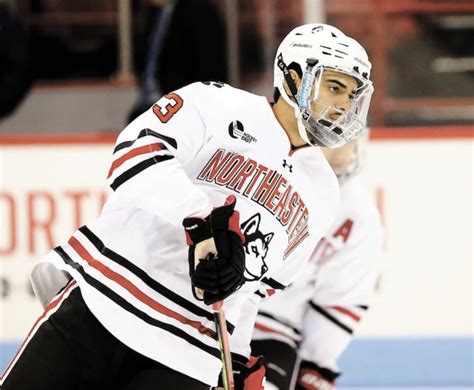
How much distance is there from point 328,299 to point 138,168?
3.12ft

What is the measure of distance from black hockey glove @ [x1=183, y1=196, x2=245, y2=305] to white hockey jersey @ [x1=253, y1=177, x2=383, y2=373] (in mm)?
850

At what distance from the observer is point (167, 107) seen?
2.16 m

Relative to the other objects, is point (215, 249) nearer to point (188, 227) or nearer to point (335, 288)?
point (188, 227)

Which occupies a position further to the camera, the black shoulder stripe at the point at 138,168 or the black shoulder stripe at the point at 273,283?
the black shoulder stripe at the point at 273,283

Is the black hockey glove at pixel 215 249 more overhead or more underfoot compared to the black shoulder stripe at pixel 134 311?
more overhead

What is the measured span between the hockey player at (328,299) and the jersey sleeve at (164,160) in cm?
78

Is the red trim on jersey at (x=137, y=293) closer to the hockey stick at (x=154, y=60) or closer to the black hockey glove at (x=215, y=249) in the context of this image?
the black hockey glove at (x=215, y=249)

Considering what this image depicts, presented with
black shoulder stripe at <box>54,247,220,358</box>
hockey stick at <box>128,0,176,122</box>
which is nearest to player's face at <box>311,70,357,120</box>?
black shoulder stripe at <box>54,247,220,358</box>

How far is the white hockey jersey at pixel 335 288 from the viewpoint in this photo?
9.48 ft

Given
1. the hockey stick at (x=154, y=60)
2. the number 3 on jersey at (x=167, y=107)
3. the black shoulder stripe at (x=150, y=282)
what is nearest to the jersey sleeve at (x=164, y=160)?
the number 3 on jersey at (x=167, y=107)

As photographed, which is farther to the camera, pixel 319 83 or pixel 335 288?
pixel 335 288

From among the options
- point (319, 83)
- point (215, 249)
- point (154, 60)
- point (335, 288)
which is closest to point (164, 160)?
point (215, 249)

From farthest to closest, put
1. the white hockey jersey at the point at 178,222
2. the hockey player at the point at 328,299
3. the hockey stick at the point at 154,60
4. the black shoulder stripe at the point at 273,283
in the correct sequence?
the hockey stick at the point at 154,60 → the hockey player at the point at 328,299 → the black shoulder stripe at the point at 273,283 → the white hockey jersey at the point at 178,222

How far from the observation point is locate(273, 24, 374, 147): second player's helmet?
2.21 metres
